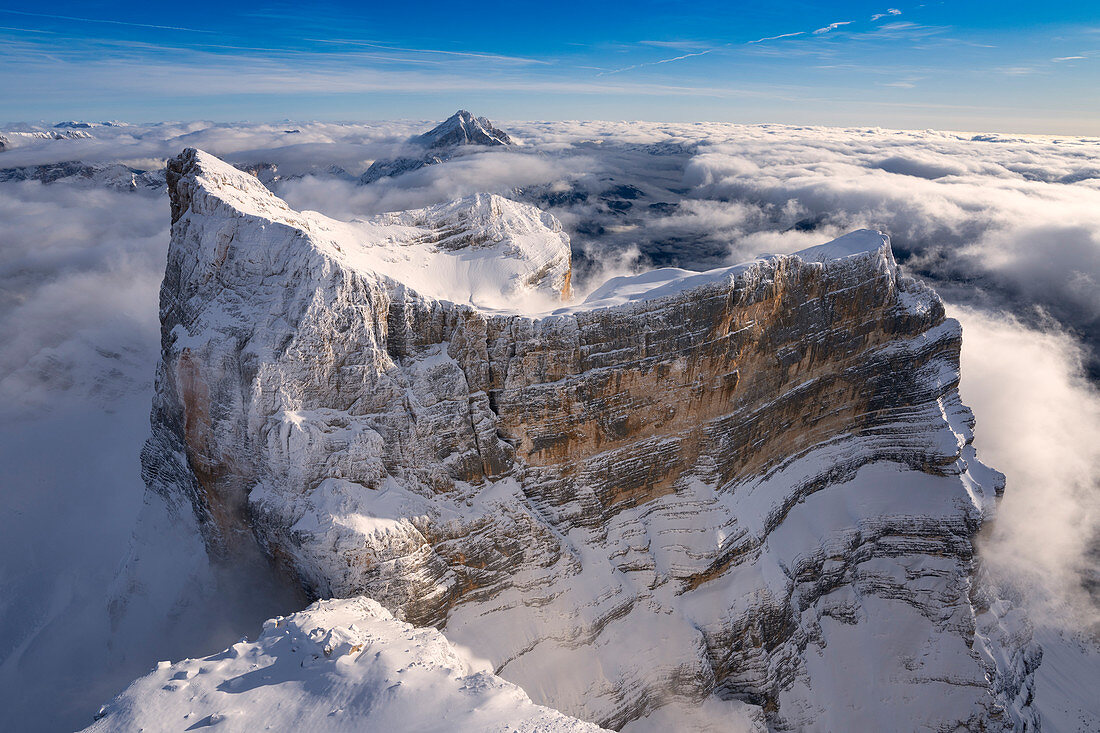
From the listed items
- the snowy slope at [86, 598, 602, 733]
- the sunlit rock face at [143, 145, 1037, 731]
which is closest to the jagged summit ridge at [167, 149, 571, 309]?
the sunlit rock face at [143, 145, 1037, 731]

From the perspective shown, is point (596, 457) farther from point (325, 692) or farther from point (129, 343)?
point (129, 343)

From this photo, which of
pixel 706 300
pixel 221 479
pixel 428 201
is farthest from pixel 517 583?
pixel 428 201

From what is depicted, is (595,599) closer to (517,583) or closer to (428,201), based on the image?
(517,583)

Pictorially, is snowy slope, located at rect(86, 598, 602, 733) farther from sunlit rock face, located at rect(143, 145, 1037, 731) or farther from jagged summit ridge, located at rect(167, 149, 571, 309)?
jagged summit ridge, located at rect(167, 149, 571, 309)

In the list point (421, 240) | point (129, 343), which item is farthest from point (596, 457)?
point (129, 343)

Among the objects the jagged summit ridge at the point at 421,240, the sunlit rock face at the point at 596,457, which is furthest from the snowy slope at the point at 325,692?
the jagged summit ridge at the point at 421,240

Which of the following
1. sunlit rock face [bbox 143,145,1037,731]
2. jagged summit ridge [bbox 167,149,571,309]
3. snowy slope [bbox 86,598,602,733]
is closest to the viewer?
snowy slope [bbox 86,598,602,733]

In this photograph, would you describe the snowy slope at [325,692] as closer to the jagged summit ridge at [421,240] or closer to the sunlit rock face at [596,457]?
the sunlit rock face at [596,457]
